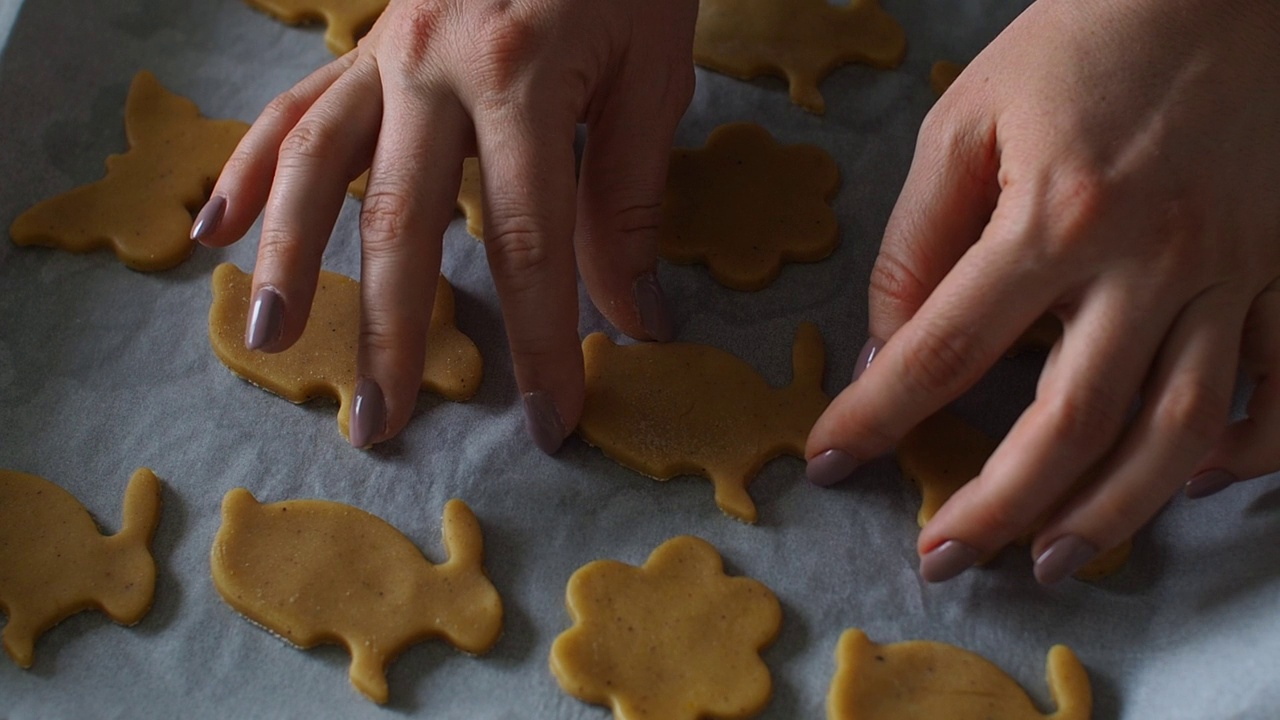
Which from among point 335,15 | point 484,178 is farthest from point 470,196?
point 335,15

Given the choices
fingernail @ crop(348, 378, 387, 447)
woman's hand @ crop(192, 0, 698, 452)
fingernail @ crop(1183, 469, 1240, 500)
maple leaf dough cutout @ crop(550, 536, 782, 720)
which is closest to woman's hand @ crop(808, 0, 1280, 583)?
fingernail @ crop(1183, 469, 1240, 500)

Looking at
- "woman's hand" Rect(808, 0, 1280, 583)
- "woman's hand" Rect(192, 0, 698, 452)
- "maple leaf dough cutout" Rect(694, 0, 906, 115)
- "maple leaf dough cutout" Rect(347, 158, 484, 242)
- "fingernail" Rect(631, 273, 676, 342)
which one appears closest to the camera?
"woman's hand" Rect(808, 0, 1280, 583)

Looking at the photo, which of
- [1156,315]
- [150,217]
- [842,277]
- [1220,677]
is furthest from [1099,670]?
[150,217]

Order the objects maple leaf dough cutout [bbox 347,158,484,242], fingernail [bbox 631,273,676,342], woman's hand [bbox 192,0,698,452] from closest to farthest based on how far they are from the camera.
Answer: woman's hand [bbox 192,0,698,452] → fingernail [bbox 631,273,676,342] → maple leaf dough cutout [bbox 347,158,484,242]

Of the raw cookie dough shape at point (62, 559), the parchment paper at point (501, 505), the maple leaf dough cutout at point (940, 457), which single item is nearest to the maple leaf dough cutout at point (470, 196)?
the parchment paper at point (501, 505)

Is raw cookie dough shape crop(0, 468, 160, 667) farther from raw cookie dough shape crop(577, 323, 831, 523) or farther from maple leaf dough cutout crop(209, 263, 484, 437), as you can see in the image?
raw cookie dough shape crop(577, 323, 831, 523)

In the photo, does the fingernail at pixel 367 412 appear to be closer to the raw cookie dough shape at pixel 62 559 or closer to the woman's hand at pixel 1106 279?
the raw cookie dough shape at pixel 62 559

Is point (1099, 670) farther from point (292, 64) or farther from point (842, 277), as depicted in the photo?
point (292, 64)
